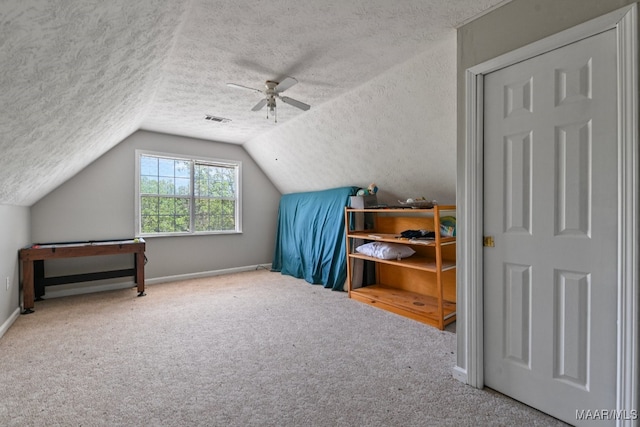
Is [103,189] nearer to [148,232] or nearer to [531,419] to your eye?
[148,232]

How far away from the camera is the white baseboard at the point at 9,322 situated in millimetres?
2593

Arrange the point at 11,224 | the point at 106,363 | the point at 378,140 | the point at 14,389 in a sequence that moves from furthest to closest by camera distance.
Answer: the point at 378,140
the point at 11,224
the point at 106,363
the point at 14,389

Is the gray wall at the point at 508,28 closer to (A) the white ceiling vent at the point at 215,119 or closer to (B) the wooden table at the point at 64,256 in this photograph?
(A) the white ceiling vent at the point at 215,119

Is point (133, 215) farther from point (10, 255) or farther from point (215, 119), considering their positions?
point (215, 119)

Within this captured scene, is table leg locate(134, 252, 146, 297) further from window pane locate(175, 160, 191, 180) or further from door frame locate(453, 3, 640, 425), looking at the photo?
door frame locate(453, 3, 640, 425)

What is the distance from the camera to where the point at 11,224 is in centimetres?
287

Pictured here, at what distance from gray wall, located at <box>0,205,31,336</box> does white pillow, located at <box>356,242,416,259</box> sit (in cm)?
367

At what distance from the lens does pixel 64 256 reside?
3332mm

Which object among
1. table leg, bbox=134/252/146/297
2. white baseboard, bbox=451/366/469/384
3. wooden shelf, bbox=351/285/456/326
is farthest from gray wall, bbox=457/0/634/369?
table leg, bbox=134/252/146/297

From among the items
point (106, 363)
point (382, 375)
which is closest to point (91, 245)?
point (106, 363)

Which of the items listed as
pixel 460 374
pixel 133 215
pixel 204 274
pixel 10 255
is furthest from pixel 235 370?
pixel 133 215

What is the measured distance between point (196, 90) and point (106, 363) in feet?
8.33

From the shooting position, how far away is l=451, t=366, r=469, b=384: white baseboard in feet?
6.10

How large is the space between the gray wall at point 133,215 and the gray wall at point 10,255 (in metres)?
0.50
